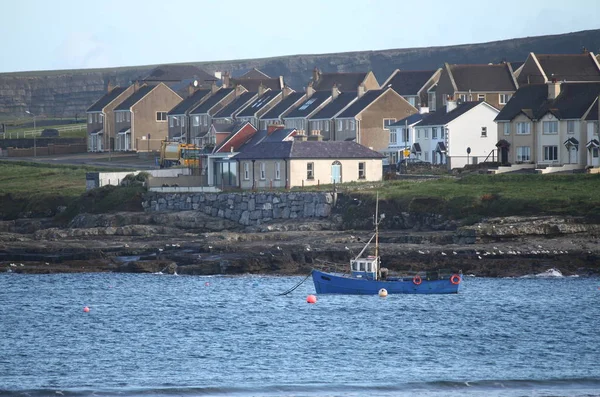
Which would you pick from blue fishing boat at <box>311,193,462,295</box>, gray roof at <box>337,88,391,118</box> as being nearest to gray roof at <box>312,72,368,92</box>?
gray roof at <box>337,88,391,118</box>

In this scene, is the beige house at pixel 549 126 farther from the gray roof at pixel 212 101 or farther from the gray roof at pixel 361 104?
the gray roof at pixel 212 101

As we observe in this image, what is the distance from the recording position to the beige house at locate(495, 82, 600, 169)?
85812 mm

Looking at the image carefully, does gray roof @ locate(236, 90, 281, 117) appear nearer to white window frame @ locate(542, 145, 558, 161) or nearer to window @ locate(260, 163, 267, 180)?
window @ locate(260, 163, 267, 180)

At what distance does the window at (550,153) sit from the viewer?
288ft

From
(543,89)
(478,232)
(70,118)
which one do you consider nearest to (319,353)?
(478,232)

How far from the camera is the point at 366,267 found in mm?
54656

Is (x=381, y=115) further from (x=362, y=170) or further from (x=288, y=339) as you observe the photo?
(x=288, y=339)

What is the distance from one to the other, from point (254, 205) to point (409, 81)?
156ft

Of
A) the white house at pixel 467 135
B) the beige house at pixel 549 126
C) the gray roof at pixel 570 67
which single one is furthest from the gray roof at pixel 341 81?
the beige house at pixel 549 126

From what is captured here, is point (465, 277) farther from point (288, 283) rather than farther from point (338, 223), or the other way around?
point (338, 223)

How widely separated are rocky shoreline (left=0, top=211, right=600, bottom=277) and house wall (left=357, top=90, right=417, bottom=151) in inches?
1278

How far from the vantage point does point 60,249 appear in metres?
70.8

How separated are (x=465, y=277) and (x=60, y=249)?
24746 mm

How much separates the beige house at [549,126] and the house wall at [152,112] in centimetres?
5203
